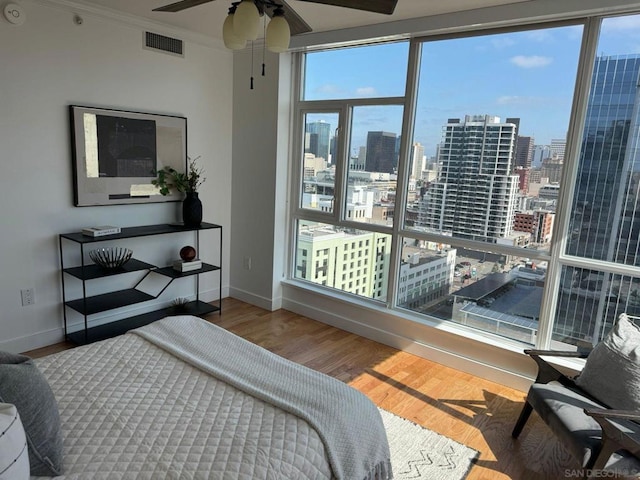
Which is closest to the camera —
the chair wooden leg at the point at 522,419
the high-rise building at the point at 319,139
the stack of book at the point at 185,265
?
the chair wooden leg at the point at 522,419

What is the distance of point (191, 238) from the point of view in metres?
4.28

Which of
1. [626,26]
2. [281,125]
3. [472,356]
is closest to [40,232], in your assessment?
[281,125]

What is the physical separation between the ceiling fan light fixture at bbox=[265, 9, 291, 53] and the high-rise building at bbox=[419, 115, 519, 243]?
1.87m

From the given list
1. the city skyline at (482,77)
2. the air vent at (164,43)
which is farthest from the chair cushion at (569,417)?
the air vent at (164,43)

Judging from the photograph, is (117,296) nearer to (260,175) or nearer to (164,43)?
(260,175)

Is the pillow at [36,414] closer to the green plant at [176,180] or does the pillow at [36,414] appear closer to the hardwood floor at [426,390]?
the hardwood floor at [426,390]

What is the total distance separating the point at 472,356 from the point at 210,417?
2.29 meters

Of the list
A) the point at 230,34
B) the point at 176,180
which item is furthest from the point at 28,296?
the point at 230,34

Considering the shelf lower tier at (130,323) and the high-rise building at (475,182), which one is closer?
the high-rise building at (475,182)

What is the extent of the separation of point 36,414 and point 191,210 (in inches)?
107

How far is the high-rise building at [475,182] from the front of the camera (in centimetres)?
310

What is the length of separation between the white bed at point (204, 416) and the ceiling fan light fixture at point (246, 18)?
1.43m

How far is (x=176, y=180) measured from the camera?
3945mm

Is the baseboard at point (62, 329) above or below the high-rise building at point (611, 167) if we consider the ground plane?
below
